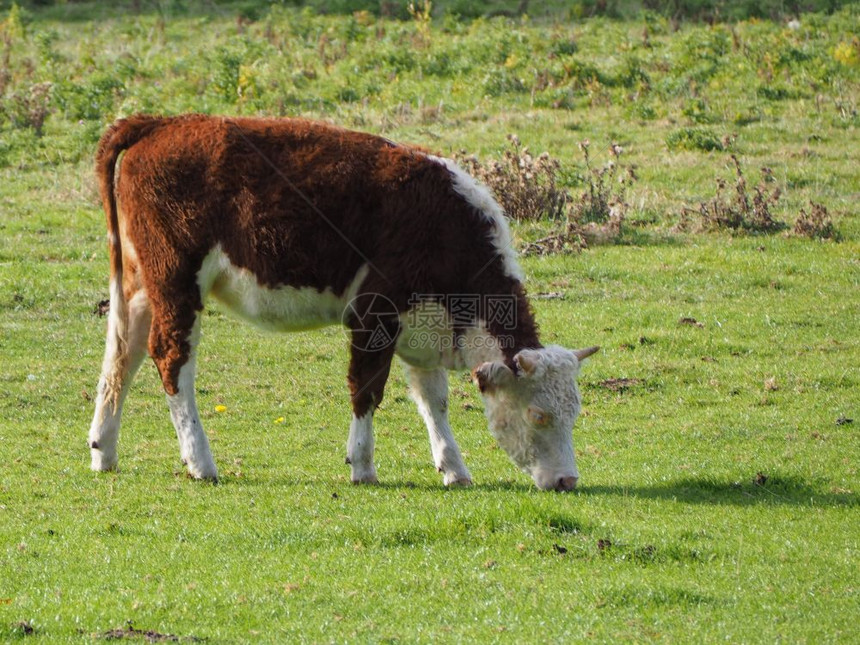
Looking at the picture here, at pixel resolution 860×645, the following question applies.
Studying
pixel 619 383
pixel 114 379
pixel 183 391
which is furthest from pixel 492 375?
pixel 619 383

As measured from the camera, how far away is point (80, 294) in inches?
618

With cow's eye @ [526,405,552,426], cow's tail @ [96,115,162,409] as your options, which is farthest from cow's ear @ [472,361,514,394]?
cow's tail @ [96,115,162,409]

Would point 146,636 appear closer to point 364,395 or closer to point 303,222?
point 364,395

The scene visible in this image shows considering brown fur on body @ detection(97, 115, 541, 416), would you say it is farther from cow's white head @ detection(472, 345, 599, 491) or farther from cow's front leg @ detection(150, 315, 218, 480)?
cow's white head @ detection(472, 345, 599, 491)

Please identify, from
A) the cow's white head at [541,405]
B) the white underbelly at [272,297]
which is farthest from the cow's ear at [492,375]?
the white underbelly at [272,297]

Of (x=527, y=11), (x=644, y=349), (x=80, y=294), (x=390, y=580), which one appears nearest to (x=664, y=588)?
(x=390, y=580)

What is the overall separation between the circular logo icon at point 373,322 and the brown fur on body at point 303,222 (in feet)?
0.22

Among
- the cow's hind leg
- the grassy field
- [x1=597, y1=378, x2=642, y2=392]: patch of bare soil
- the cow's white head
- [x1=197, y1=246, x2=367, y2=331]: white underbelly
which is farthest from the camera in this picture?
[x1=597, y1=378, x2=642, y2=392]: patch of bare soil

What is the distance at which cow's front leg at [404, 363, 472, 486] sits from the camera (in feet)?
32.5

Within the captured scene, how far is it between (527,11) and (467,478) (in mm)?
23645

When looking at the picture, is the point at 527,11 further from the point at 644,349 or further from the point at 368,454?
the point at 368,454

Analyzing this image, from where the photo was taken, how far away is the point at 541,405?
9.27m

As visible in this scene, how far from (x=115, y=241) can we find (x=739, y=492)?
17.6 ft

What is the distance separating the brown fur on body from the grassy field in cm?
148
